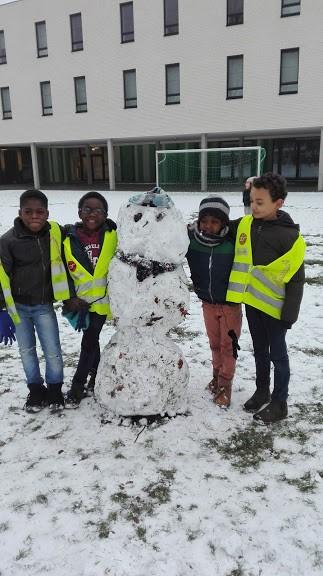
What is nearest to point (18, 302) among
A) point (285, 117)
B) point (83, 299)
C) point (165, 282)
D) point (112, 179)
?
point (83, 299)

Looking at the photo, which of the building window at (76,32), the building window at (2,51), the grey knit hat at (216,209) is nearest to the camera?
the grey knit hat at (216,209)

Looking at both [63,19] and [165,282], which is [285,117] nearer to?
[63,19]

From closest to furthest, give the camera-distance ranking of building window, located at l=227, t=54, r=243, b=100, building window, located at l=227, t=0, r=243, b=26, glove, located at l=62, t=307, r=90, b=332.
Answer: glove, located at l=62, t=307, r=90, b=332, building window, located at l=227, t=0, r=243, b=26, building window, located at l=227, t=54, r=243, b=100

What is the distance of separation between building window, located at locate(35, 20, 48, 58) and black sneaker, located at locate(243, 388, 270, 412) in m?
25.6

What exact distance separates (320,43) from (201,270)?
18.7 meters

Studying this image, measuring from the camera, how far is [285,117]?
62.9ft

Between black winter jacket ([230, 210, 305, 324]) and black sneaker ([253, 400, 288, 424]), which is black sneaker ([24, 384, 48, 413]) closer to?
black sneaker ([253, 400, 288, 424])

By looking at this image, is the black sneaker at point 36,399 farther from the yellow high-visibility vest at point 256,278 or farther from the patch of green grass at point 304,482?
the patch of green grass at point 304,482

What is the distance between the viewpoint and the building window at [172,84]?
2102cm

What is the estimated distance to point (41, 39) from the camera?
952 inches

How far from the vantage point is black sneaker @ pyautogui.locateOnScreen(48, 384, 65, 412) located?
141 inches

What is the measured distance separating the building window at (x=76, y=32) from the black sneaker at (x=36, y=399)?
929 inches

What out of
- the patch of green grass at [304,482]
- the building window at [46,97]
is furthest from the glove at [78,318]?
the building window at [46,97]

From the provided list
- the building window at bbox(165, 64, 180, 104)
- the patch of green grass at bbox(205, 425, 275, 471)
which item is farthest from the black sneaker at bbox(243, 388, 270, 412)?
the building window at bbox(165, 64, 180, 104)
